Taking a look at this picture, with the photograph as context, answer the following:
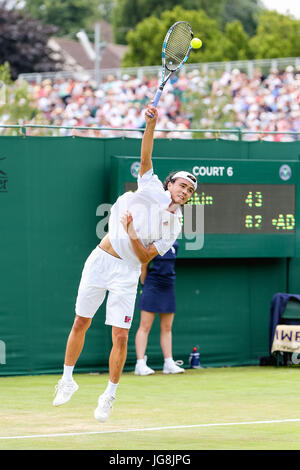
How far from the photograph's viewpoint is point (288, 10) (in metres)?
77.8

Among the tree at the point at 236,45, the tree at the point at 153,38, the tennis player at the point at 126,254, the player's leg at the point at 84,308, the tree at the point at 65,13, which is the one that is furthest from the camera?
the tree at the point at 65,13

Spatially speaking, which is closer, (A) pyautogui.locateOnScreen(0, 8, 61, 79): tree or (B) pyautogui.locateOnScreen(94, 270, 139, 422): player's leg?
(B) pyautogui.locateOnScreen(94, 270, 139, 422): player's leg

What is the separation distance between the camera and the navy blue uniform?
11055 mm

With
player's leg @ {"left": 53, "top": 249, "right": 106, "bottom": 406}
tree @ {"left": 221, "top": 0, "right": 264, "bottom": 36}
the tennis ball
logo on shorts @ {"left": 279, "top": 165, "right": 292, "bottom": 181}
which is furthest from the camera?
tree @ {"left": 221, "top": 0, "right": 264, "bottom": 36}

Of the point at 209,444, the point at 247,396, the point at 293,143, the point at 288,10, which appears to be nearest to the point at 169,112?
the point at 293,143

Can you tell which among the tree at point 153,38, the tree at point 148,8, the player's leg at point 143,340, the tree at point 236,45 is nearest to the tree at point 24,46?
the tree at point 153,38

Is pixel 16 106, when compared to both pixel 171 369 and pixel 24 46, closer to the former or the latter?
pixel 171 369

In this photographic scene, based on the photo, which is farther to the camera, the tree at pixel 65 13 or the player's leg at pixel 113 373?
the tree at pixel 65 13

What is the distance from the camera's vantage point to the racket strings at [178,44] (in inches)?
320

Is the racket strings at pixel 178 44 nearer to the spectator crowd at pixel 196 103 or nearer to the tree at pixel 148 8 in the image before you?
the spectator crowd at pixel 196 103

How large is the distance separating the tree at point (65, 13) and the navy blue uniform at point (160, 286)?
71458 millimetres

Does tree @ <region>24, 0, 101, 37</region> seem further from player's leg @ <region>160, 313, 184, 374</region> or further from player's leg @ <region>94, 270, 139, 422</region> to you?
player's leg @ <region>94, 270, 139, 422</region>

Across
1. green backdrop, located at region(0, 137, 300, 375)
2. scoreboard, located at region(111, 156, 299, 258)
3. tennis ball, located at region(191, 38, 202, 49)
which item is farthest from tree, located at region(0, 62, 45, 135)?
tennis ball, located at region(191, 38, 202, 49)

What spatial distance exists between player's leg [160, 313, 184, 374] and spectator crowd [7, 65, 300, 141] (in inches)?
373
